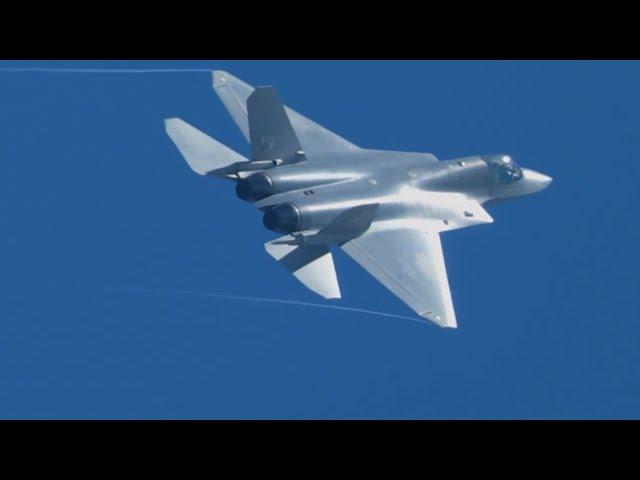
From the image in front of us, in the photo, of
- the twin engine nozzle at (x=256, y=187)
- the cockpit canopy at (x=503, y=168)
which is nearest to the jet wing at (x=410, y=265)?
the twin engine nozzle at (x=256, y=187)

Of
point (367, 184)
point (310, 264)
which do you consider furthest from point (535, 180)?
point (310, 264)

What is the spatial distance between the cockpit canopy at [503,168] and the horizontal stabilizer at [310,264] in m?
2.63

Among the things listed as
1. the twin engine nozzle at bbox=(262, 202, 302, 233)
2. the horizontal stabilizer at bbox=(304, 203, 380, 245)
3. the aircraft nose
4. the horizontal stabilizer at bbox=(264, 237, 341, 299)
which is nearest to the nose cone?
the aircraft nose

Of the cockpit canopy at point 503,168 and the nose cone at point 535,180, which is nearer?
the cockpit canopy at point 503,168

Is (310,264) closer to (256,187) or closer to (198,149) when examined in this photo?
(256,187)

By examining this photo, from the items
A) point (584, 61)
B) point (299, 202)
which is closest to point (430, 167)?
point (299, 202)

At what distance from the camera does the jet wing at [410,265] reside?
1470 centimetres

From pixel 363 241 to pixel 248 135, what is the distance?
2352mm

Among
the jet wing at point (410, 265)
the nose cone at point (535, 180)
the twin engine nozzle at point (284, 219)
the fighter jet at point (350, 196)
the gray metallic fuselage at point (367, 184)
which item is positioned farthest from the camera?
the nose cone at point (535, 180)

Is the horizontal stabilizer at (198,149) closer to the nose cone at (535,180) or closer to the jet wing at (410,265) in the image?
the jet wing at (410,265)

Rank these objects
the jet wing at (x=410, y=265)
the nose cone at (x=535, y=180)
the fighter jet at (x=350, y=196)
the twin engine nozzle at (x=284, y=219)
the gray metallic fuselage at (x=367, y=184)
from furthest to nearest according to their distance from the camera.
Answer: the nose cone at (x=535, y=180) → the gray metallic fuselage at (x=367, y=184) → the fighter jet at (x=350, y=196) → the twin engine nozzle at (x=284, y=219) → the jet wing at (x=410, y=265)

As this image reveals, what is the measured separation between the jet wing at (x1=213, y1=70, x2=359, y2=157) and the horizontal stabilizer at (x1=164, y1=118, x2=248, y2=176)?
0.68 meters

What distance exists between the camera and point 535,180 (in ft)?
56.0

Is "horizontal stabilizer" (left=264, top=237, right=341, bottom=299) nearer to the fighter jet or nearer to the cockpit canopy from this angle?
the fighter jet
